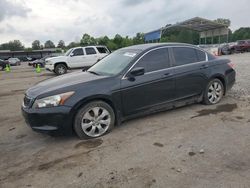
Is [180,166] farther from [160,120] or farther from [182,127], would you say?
[160,120]

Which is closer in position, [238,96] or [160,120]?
[160,120]

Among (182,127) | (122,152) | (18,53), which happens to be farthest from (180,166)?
(18,53)

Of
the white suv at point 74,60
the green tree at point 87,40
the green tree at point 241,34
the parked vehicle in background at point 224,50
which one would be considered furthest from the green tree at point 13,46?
the white suv at point 74,60

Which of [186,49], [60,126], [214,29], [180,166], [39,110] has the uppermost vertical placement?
[214,29]

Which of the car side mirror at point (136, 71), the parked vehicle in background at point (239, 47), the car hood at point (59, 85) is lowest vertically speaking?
the car hood at point (59, 85)

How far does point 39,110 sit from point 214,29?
44514mm

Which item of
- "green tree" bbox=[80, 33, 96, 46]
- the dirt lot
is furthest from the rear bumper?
"green tree" bbox=[80, 33, 96, 46]

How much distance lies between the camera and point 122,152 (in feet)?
12.8

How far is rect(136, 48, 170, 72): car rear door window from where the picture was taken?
16.7ft

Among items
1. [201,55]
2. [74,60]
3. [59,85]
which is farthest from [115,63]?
[74,60]

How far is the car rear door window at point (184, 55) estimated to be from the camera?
18.2 ft

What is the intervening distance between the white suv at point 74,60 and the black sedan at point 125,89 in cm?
1136

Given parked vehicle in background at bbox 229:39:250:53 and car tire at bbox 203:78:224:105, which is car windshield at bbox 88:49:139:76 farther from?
parked vehicle in background at bbox 229:39:250:53

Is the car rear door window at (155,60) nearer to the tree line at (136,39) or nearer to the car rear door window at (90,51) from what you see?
the car rear door window at (90,51)
